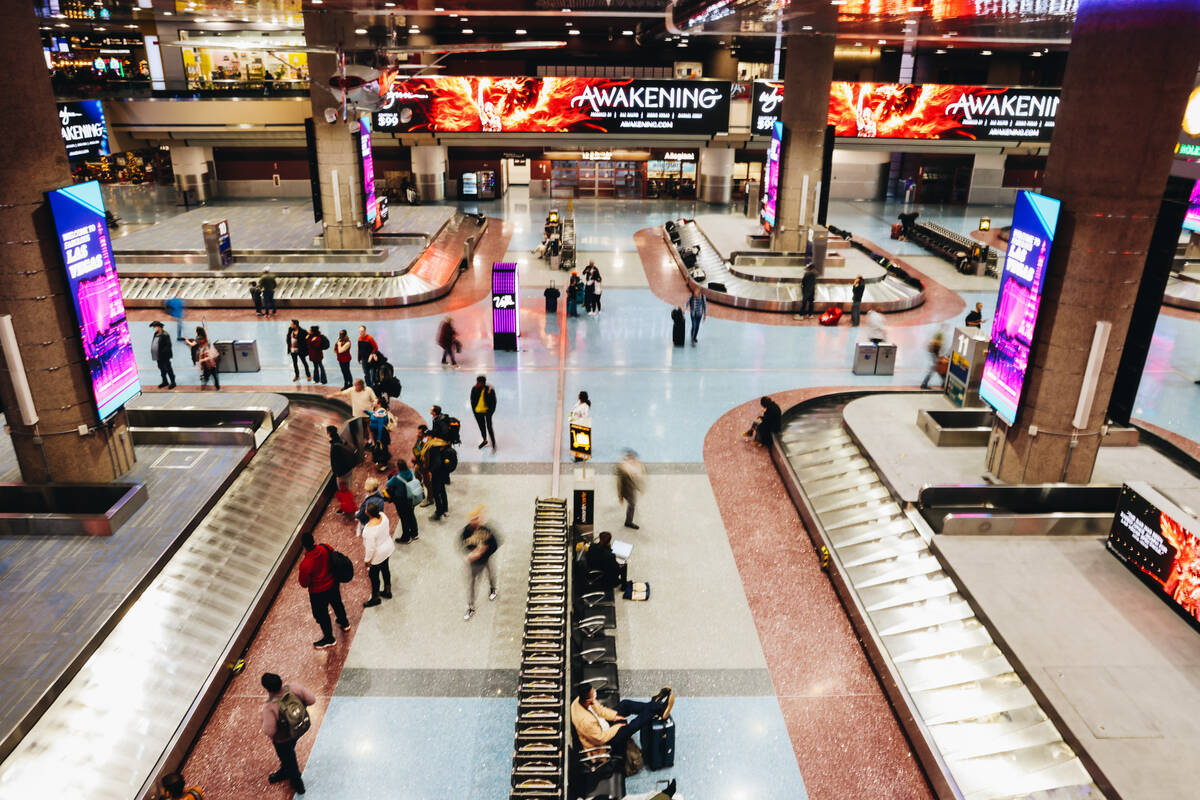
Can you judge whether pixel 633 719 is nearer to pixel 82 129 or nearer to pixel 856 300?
pixel 856 300

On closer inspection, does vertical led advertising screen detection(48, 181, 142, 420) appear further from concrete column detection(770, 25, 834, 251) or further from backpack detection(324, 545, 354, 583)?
concrete column detection(770, 25, 834, 251)

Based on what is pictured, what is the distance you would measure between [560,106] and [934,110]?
15.2m

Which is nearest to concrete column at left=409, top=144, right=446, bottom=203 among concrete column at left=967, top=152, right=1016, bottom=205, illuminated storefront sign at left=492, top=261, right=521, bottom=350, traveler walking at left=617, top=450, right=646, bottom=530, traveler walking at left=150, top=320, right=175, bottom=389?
illuminated storefront sign at left=492, top=261, right=521, bottom=350

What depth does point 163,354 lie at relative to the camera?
14266 mm

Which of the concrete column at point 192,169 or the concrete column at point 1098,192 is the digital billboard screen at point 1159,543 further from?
the concrete column at point 192,169

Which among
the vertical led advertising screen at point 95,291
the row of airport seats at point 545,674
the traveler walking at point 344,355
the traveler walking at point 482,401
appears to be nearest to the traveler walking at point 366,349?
the traveler walking at point 344,355

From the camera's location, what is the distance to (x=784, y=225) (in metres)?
24.0

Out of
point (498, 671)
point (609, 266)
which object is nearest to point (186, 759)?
point (498, 671)

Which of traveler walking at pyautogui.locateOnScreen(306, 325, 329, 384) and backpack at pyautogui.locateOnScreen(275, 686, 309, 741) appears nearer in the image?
backpack at pyautogui.locateOnScreen(275, 686, 309, 741)

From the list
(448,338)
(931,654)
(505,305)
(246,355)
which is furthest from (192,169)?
(931,654)

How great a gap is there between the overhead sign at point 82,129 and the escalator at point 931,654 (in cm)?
2059

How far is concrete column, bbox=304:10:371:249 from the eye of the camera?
20641 mm

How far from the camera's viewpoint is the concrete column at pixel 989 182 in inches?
1516

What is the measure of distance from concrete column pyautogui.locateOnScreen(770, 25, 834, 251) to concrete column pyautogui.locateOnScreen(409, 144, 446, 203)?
18623 mm
